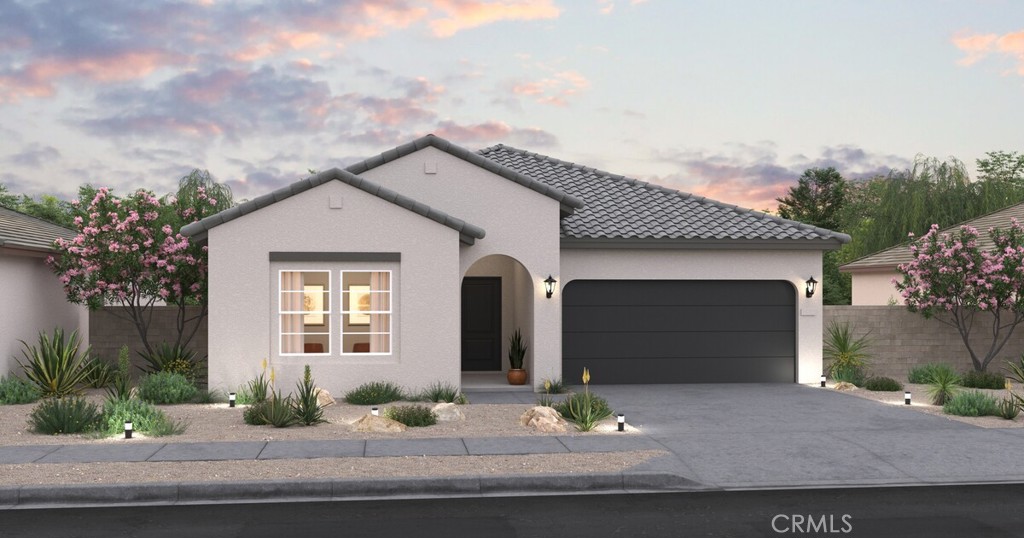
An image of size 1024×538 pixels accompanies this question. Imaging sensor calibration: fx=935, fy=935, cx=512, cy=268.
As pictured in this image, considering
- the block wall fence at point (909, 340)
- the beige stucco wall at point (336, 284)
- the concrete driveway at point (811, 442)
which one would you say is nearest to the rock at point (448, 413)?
the concrete driveway at point (811, 442)

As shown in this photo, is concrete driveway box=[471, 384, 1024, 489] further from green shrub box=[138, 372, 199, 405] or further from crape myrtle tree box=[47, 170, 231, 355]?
crape myrtle tree box=[47, 170, 231, 355]

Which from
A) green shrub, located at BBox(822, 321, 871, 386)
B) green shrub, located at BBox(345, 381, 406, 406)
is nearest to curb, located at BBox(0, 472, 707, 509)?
green shrub, located at BBox(345, 381, 406, 406)

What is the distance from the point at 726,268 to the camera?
65.2ft

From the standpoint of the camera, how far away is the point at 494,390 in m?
18.4

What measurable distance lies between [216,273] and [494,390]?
18.7ft

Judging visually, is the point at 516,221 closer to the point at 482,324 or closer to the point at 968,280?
the point at 482,324

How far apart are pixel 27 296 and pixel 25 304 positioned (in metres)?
0.19

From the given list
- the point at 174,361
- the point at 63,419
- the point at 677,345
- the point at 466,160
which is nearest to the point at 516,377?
the point at 677,345

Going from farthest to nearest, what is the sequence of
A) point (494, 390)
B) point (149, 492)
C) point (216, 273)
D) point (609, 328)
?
point (609, 328), point (494, 390), point (216, 273), point (149, 492)

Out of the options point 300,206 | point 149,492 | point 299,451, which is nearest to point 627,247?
point 300,206

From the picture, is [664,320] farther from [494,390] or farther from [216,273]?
[216,273]

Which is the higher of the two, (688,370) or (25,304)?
(25,304)

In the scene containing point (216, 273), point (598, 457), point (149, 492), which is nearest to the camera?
point (149, 492)

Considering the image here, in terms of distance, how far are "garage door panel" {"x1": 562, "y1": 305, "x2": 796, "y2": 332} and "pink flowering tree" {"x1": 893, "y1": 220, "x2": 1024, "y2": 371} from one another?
10.5 feet
